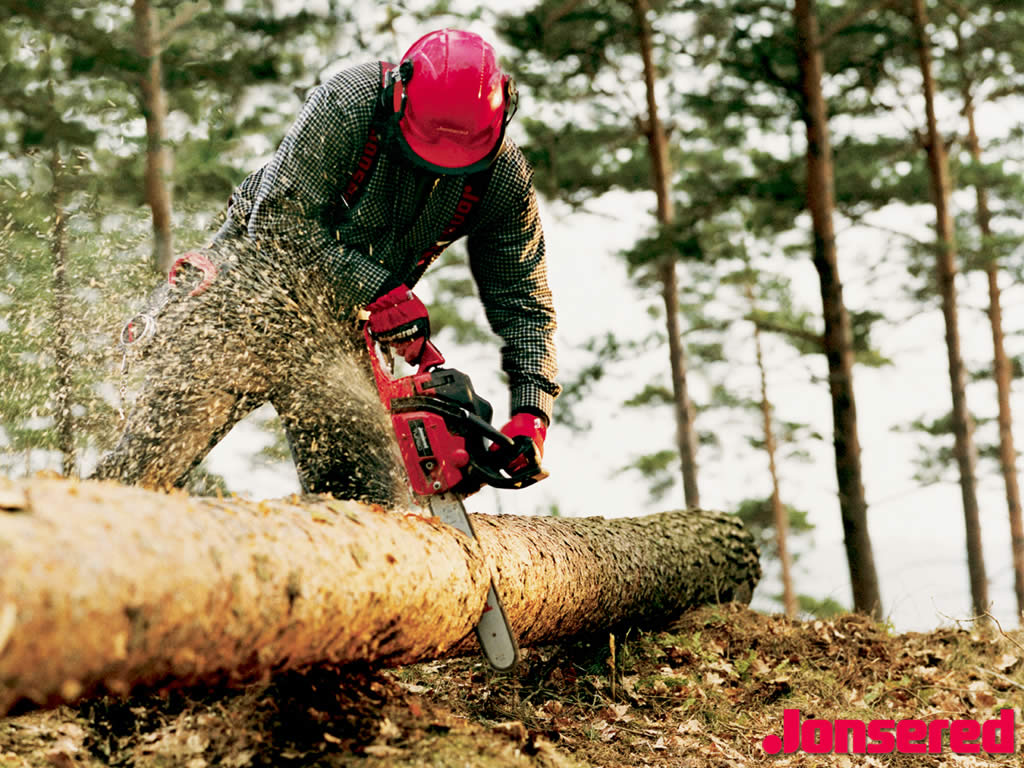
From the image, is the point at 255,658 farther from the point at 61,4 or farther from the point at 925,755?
the point at 61,4

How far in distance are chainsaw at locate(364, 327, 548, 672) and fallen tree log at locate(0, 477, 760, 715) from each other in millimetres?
103

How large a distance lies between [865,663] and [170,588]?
12.4 feet

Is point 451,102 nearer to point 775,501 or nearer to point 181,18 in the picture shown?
point 181,18

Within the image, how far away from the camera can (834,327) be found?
861 cm

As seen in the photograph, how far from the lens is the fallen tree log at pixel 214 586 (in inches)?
60.3

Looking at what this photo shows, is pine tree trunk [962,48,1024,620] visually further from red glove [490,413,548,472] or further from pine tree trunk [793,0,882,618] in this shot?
red glove [490,413,548,472]

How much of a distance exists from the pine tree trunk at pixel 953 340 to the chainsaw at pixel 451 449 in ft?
38.7

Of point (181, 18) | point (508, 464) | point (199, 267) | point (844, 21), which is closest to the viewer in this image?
point (508, 464)

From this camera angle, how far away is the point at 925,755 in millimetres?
3357

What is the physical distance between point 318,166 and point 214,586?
252 cm

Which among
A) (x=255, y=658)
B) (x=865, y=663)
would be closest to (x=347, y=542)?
(x=255, y=658)

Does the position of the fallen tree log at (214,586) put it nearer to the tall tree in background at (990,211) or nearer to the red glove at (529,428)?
the red glove at (529,428)

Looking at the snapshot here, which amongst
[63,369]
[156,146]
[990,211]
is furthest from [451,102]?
[990,211]

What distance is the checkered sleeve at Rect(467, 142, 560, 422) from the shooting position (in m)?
4.24
